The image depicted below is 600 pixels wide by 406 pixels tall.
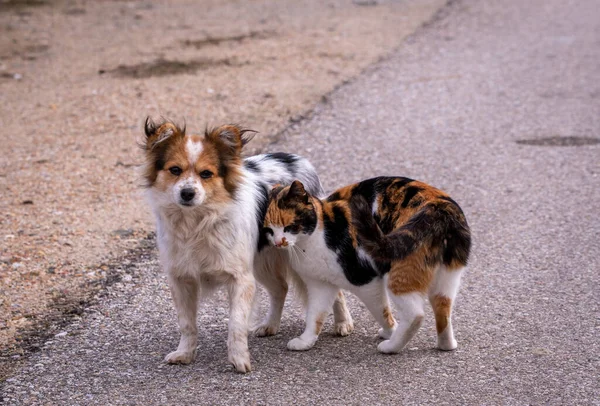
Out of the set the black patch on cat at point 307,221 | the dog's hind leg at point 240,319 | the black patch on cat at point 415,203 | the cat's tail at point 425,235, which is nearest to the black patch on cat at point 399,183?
the black patch on cat at point 415,203

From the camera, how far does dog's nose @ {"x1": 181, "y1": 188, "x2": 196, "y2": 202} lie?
4609 mm

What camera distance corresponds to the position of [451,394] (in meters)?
4.38

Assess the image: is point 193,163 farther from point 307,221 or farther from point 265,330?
point 265,330

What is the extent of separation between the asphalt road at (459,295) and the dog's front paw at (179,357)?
9 cm

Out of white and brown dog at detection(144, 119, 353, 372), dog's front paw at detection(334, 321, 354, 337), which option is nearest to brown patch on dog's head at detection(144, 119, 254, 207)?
white and brown dog at detection(144, 119, 353, 372)

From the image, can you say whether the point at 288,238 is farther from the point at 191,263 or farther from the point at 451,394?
the point at 451,394

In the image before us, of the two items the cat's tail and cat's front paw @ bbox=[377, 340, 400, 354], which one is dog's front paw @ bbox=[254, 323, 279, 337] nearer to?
cat's front paw @ bbox=[377, 340, 400, 354]

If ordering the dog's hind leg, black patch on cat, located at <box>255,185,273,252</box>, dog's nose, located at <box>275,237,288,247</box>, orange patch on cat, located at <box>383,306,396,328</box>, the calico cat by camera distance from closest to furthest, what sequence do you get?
the calico cat → the dog's hind leg → dog's nose, located at <box>275,237,288,247</box> → orange patch on cat, located at <box>383,306,396,328</box> → black patch on cat, located at <box>255,185,273,252</box>

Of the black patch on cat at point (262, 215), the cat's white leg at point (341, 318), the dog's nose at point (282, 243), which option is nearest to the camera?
the dog's nose at point (282, 243)

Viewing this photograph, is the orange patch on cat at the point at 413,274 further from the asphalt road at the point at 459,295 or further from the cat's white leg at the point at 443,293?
the asphalt road at the point at 459,295

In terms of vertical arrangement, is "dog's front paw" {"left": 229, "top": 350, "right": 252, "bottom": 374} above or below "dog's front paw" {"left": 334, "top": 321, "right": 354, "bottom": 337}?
above

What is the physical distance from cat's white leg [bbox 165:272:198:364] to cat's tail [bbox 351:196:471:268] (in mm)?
1067

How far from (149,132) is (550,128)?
6.00m

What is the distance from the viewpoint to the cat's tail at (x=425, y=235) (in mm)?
4582
